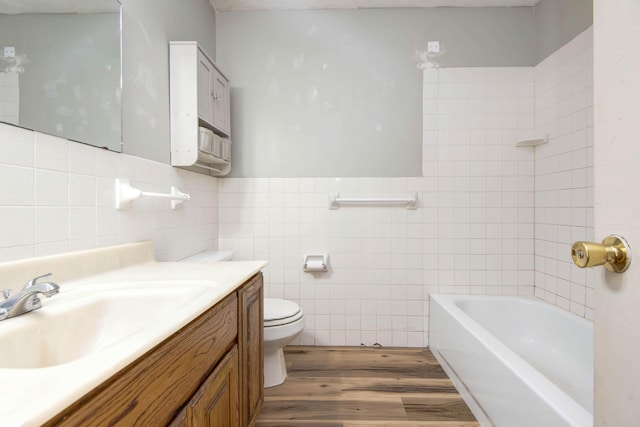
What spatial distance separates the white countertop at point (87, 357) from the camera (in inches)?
14.7

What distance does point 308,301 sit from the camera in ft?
7.58

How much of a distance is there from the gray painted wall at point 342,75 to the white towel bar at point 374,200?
171 mm

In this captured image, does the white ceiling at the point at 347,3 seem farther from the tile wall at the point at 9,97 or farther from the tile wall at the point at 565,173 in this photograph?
the tile wall at the point at 9,97

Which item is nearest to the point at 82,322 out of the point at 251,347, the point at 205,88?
the point at 251,347

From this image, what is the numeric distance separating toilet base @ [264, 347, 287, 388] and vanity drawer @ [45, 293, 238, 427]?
0.90 m

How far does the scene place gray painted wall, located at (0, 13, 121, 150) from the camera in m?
0.90

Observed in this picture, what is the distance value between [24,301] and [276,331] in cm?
115

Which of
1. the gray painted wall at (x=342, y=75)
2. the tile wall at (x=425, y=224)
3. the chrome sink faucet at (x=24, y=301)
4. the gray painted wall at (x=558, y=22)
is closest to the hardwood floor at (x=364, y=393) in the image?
the tile wall at (x=425, y=224)

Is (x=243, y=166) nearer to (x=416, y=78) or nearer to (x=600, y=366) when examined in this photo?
(x=416, y=78)

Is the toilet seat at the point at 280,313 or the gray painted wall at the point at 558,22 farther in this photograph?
the gray painted wall at the point at 558,22

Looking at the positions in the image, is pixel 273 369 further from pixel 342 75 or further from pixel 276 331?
pixel 342 75

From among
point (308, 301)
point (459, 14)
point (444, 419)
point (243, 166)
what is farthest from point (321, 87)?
point (444, 419)

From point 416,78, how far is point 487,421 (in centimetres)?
206

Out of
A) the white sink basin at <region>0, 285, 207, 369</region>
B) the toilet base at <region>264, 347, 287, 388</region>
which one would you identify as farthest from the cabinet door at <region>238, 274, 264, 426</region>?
the toilet base at <region>264, 347, 287, 388</region>
